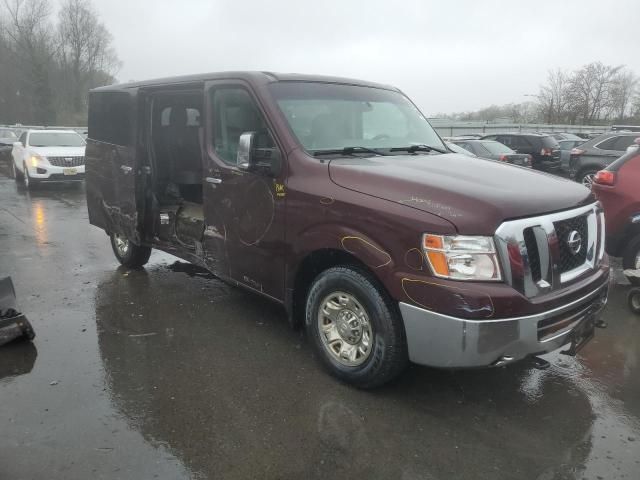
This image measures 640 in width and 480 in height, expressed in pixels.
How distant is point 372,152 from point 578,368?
7.55 feet

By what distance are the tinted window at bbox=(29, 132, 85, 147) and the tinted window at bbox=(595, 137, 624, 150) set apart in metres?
14.6

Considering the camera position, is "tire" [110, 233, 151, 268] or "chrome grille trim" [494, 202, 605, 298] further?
"tire" [110, 233, 151, 268]

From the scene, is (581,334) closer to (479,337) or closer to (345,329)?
(479,337)

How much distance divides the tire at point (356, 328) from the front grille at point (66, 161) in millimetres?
12971

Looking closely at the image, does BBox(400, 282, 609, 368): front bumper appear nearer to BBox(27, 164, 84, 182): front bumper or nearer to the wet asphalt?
the wet asphalt

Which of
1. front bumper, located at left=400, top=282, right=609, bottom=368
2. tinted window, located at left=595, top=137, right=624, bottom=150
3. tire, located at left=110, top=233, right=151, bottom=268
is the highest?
tinted window, located at left=595, top=137, right=624, bottom=150

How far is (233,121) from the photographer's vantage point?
14.1 feet

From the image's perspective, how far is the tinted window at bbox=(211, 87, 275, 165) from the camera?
4.03m

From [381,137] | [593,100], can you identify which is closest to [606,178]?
[381,137]

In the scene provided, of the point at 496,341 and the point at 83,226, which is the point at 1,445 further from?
the point at 83,226

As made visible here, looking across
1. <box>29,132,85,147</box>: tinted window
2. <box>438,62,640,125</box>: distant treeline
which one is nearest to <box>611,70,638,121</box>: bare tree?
<box>438,62,640,125</box>: distant treeline

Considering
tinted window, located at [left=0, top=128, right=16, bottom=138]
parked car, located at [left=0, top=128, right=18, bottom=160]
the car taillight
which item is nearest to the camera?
the car taillight

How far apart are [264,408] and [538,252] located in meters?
1.94

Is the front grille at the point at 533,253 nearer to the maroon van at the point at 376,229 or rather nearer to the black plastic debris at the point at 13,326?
the maroon van at the point at 376,229
